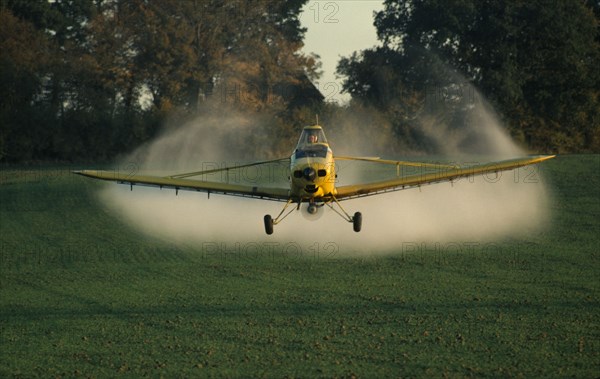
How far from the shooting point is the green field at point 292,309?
23.6 m

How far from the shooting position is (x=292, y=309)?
30.1m

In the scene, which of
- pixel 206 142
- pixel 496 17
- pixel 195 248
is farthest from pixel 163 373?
pixel 496 17

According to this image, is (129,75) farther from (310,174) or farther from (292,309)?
(310,174)

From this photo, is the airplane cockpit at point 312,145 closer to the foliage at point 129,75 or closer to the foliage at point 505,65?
the foliage at point 129,75

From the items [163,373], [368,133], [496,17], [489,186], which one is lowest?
[163,373]

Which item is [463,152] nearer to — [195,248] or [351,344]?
[195,248]

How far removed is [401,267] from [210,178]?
2405 centimetres

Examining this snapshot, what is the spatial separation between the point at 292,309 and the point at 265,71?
52962mm

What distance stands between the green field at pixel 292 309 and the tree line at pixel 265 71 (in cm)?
2806

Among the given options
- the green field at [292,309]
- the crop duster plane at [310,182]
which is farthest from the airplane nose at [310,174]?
the green field at [292,309]

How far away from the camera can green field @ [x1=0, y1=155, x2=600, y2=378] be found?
928 inches

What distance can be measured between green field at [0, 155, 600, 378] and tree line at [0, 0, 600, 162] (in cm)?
2806

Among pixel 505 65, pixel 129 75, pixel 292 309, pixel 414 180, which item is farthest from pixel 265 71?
pixel 292 309

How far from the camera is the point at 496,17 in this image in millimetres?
82750
